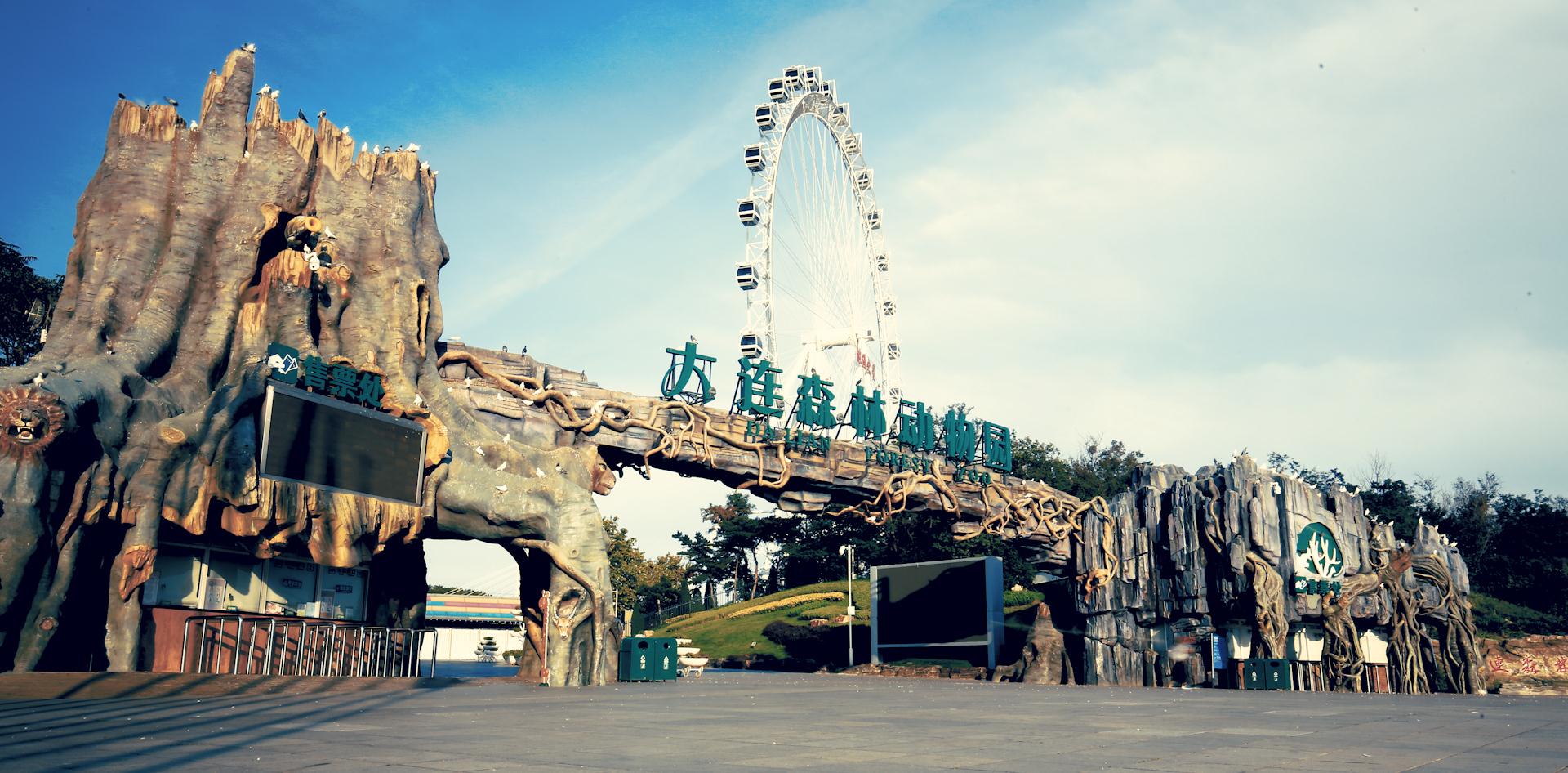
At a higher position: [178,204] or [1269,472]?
[178,204]

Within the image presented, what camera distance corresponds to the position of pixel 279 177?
984 inches

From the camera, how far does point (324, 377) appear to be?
23.3m

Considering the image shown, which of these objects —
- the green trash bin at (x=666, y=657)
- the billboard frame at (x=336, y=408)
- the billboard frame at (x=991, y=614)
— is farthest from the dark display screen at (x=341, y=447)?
the billboard frame at (x=991, y=614)

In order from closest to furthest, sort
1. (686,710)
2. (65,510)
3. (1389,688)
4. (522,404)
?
(686,710) < (65,510) < (522,404) < (1389,688)

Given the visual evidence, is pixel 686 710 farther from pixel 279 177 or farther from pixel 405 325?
pixel 279 177

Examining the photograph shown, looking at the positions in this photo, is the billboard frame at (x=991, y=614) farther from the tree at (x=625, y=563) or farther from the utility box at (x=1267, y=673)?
the tree at (x=625, y=563)

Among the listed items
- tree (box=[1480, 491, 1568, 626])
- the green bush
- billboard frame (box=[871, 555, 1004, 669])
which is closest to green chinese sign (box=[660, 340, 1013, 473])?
billboard frame (box=[871, 555, 1004, 669])

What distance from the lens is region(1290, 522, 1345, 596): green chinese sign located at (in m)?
33.2

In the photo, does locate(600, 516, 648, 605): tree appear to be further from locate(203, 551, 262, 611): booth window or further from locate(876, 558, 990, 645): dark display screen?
A: locate(203, 551, 262, 611): booth window

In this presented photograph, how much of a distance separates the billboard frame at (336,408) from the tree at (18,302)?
2592 cm

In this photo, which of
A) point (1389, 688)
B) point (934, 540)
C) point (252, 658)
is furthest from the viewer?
point (934, 540)

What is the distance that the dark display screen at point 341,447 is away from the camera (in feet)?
72.7

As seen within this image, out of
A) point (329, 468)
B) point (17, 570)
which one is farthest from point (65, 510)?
point (329, 468)

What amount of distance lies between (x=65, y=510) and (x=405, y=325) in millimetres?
8454
